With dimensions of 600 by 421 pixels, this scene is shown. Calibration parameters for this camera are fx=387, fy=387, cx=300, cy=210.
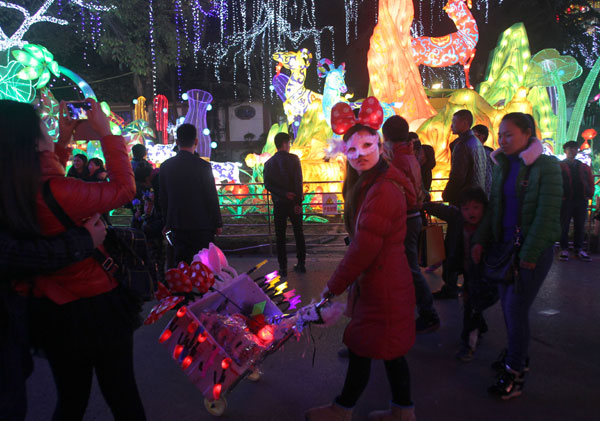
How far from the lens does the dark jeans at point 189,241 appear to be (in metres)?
3.86

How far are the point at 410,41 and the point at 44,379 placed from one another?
1104 centimetres

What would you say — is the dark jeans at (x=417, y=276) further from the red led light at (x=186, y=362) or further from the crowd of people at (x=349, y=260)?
the red led light at (x=186, y=362)

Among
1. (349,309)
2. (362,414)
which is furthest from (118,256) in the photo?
(362,414)

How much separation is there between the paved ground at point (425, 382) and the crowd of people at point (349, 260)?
0.19m

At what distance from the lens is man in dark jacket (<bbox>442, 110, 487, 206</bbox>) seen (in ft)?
12.9

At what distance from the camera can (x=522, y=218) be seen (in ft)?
8.05

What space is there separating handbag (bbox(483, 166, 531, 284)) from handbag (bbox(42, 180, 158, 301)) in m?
2.15

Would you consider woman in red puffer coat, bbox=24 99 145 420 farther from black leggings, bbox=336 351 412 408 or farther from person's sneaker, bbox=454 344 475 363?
person's sneaker, bbox=454 344 475 363

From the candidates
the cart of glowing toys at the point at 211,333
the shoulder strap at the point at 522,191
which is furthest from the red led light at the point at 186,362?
the shoulder strap at the point at 522,191

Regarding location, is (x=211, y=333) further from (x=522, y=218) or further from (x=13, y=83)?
(x=13, y=83)

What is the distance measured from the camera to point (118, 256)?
175 centimetres

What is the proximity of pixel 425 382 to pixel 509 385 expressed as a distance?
54 centimetres

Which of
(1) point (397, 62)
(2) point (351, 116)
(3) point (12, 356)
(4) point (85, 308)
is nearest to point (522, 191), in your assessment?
(2) point (351, 116)

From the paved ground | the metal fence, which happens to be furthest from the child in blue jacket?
the metal fence
